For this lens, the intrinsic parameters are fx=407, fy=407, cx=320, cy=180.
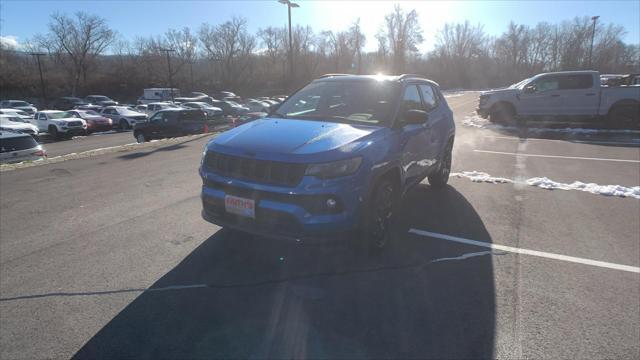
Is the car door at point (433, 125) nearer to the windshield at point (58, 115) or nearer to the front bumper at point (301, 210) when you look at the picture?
the front bumper at point (301, 210)

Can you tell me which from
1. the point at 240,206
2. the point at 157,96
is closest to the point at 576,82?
the point at 240,206

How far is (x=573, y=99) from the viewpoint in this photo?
15.5 metres

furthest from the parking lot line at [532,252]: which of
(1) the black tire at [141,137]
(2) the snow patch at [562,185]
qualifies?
(1) the black tire at [141,137]

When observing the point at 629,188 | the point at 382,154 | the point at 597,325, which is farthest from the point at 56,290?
the point at 629,188

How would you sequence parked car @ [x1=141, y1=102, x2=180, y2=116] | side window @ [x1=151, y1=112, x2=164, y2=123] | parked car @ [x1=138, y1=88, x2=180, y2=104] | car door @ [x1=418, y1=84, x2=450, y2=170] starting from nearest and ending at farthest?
car door @ [x1=418, y1=84, x2=450, y2=170], side window @ [x1=151, y1=112, x2=164, y2=123], parked car @ [x1=141, y1=102, x2=180, y2=116], parked car @ [x1=138, y1=88, x2=180, y2=104]

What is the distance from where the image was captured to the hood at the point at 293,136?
3686 millimetres

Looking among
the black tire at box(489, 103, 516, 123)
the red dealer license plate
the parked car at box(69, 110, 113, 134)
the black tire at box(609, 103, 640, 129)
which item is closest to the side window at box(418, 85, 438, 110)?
the red dealer license plate

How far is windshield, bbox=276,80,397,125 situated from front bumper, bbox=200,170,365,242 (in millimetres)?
1136

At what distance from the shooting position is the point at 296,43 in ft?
257

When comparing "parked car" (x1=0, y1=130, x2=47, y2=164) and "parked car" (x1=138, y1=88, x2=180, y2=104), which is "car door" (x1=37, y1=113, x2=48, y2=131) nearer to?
"parked car" (x1=0, y1=130, x2=47, y2=164)

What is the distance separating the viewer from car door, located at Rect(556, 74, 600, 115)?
49.9 ft

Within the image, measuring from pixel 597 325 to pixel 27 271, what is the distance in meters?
5.06

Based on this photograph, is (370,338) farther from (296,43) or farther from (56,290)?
(296,43)

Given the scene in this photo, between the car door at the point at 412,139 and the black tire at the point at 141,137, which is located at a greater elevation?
the car door at the point at 412,139
